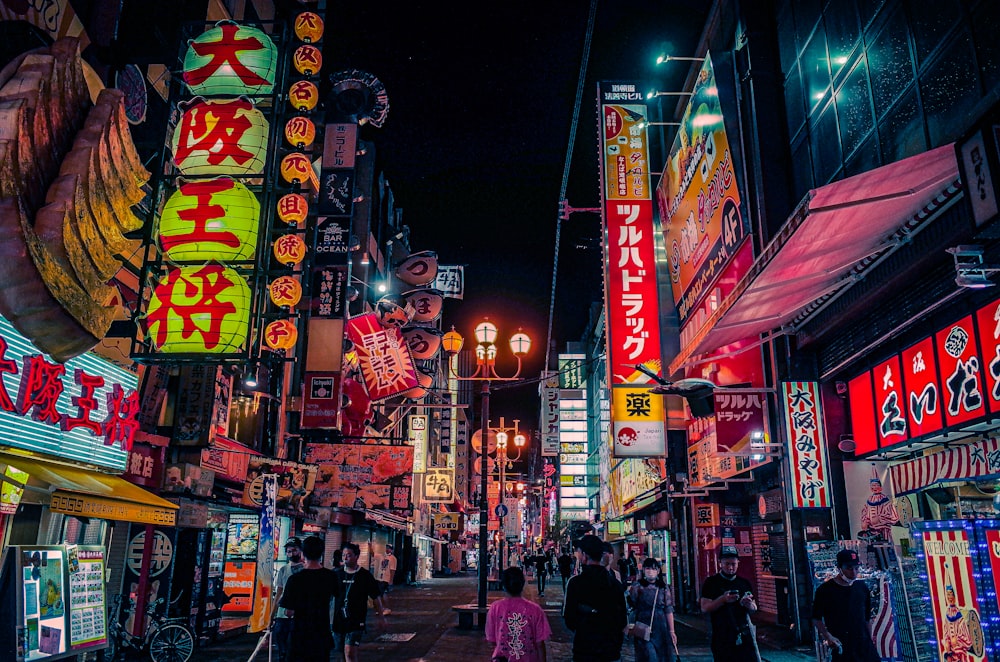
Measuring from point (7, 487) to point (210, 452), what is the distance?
8375 mm

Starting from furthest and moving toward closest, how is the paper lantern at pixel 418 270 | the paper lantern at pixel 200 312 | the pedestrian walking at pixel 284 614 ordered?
the paper lantern at pixel 418 270 < the paper lantern at pixel 200 312 < the pedestrian walking at pixel 284 614

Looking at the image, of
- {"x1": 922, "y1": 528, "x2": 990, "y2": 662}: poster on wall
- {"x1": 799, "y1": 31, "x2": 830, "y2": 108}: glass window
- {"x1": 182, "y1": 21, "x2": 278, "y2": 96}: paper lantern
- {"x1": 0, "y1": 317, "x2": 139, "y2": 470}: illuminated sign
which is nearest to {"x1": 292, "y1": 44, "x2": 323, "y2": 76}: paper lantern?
{"x1": 182, "y1": 21, "x2": 278, "y2": 96}: paper lantern

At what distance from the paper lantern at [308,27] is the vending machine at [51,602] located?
13.5 m

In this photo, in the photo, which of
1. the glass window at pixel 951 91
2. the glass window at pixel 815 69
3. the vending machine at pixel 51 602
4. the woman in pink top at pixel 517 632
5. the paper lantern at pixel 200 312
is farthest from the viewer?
the glass window at pixel 815 69

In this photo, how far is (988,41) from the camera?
8.16 meters

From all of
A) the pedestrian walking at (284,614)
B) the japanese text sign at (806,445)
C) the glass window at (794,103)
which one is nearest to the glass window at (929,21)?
the glass window at (794,103)

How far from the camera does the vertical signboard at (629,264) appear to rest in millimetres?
17188

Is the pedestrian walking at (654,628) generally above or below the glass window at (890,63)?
below

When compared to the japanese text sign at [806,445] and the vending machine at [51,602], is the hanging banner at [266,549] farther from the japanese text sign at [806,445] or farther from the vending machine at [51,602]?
the japanese text sign at [806,445]

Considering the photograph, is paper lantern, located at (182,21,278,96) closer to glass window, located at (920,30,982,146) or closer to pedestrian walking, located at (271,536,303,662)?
pedestrian walking, located at (271,536,303,662)

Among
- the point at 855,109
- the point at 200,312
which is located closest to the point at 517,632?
the point at 200,312

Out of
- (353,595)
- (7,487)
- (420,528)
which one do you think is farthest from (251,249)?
(420,528)

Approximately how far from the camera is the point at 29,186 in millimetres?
5973

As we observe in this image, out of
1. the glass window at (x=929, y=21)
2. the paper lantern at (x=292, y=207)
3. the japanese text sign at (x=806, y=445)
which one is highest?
the paper lantern at (x=292, y=207)
